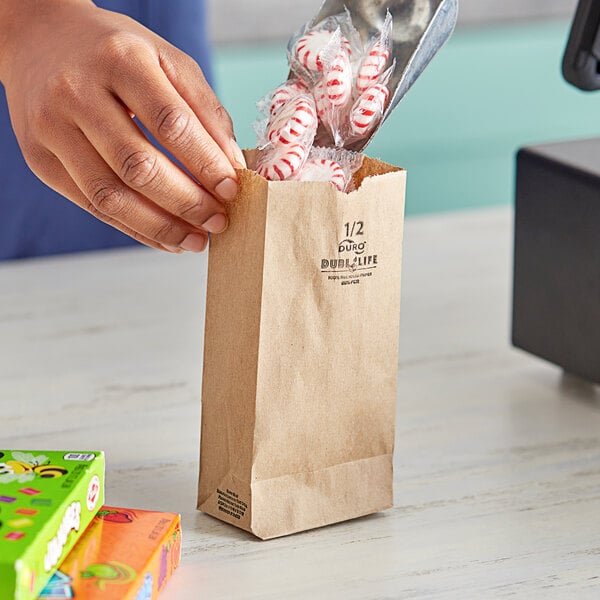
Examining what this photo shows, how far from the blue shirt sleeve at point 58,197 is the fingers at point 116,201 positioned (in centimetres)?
86

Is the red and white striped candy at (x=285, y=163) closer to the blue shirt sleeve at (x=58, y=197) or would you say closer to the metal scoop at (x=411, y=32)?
the metal scoop at (x=411, y=32)

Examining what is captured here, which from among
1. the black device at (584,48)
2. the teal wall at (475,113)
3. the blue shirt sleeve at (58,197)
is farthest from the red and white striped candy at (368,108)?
the teal wall at (475,113)

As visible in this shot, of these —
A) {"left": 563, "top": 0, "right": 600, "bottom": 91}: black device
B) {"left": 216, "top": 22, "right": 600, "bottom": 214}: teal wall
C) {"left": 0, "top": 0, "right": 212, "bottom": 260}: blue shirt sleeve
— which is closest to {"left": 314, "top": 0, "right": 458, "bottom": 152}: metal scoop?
{"left": 563, "top": 0, "right": 600, "bottom": 91}: black device

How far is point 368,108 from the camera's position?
0.91 m

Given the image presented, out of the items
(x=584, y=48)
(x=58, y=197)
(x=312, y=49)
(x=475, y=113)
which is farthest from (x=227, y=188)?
(x=475, y=113)

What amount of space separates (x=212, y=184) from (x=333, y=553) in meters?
0.31

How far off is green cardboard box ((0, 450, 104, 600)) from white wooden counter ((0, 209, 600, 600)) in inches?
4.1

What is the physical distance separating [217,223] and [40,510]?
0.88 ft

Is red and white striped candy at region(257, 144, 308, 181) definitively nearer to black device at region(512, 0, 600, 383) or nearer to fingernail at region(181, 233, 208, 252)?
fingernail at region(181, 233, 208, 252)

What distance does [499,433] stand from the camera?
3.69 ft

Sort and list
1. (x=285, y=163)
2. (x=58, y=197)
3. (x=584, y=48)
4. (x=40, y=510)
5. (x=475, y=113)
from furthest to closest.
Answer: (x=475, y=113) → (x=58, y=197) → (x=584, y=48) → (x=285, y=163) → (x=40, y=510)

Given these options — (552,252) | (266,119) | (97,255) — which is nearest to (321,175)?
(266,119)

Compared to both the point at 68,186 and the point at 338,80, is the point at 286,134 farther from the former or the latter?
the point at 68,186

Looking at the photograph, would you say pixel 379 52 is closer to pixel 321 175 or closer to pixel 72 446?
pixel 321 175
